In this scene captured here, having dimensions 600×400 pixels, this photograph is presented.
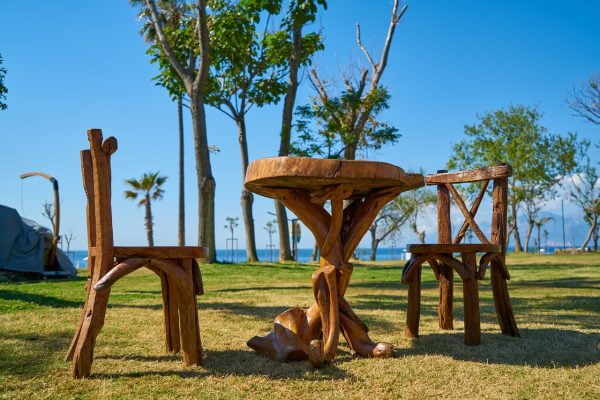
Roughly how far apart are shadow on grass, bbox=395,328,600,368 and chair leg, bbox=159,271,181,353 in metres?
1.51

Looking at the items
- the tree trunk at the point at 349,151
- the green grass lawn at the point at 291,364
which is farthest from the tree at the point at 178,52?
the green grass lawn at the point at 291,364

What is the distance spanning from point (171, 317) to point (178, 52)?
42.3 ft

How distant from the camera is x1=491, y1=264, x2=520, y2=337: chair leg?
4.41 metres

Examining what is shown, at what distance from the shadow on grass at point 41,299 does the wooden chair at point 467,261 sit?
3902mm

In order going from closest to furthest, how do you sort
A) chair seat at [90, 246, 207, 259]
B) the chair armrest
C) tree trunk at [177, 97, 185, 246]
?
chair seat at [90, 246, 207, 259] → the chair armrest → tree trunk at [177, 97, 185, 246]

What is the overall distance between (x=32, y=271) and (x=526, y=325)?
10518 mm

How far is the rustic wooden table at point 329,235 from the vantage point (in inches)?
131

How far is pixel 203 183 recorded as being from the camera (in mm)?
13867

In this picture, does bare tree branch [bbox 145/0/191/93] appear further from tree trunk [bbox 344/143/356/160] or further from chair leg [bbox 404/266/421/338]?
chair leg [bbox 404/266/421/338]

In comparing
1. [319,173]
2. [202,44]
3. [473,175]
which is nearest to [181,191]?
[202,44]

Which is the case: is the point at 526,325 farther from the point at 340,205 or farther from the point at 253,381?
the point at 253,381

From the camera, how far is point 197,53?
49.0 ft

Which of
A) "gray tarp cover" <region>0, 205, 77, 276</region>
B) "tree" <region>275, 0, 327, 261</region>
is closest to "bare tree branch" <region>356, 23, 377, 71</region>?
"tree" <region>275, 0, 327, 261</region>

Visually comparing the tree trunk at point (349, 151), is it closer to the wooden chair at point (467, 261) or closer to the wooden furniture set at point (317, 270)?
the wooden chair at point (467, 261)
